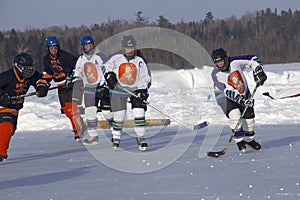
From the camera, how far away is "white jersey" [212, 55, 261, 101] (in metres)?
6.02

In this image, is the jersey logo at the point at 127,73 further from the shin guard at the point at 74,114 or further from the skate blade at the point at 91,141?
the shin guard at the point at 74,114

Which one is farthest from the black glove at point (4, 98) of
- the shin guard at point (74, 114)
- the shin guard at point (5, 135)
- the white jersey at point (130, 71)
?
the shin guard at point (74, 114)

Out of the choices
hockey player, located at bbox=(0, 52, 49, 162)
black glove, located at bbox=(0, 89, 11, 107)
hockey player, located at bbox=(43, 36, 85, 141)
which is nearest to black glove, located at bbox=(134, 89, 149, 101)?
hockey player, located at bbox=(0, 52, 49, 162)

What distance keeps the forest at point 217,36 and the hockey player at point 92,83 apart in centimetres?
2925

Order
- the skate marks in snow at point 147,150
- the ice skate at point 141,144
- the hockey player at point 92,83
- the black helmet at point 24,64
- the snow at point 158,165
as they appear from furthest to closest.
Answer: the hockey player at point 92,83
the ice skate at point 141,144
the black helmet at point 24,64
the skate marks in snow at point 147,150
the snow at point 158,165

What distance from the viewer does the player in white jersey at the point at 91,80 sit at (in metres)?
7.34

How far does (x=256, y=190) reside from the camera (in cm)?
399

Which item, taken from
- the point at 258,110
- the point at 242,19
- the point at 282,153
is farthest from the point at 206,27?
the point at 282,153

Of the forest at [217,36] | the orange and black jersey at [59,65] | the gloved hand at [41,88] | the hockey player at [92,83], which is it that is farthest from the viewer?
the forest at [217,36]

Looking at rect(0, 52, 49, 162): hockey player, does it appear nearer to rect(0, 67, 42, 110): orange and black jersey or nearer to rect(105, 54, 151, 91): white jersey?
rect(0, 67, 42, 110): orange and black jersey

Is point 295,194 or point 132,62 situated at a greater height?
point 132,62

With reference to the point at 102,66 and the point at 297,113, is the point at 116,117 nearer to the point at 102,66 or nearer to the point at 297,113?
the point at 102,66

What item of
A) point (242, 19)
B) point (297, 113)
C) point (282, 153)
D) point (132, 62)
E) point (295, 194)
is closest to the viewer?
point (295, 194)

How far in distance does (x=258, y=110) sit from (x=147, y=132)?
2766 millimetres
